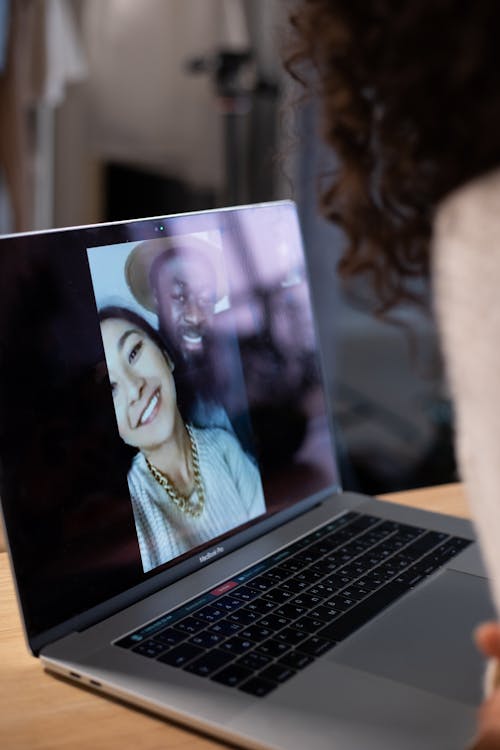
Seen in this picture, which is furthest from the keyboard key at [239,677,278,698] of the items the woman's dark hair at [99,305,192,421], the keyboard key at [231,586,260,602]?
the woman's dark hair at [99,305,192,421]

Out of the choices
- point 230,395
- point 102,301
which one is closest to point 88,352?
point 102,301

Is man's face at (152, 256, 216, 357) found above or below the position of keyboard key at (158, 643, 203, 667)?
above

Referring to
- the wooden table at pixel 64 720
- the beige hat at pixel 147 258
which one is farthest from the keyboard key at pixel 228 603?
the beige hat at pixel 147 258

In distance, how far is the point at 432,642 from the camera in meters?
0.60

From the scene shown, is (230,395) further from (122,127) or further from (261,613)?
(122,127)

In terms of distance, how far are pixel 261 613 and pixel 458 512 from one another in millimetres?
302

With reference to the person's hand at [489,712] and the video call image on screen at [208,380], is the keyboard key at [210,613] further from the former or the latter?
the person's hand at [489,712]

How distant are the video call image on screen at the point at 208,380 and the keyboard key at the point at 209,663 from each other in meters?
0.10

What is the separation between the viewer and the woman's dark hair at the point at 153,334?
0.65 meters

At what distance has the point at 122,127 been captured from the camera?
315 cm

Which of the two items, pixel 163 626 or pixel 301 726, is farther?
pixel 163 626

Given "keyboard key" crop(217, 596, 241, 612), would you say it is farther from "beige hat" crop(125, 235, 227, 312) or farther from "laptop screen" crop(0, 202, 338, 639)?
"beige hat" crop(125, 235, 227, 312)

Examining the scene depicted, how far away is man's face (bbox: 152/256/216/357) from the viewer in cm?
70

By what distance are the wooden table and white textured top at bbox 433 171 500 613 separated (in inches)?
8.1
